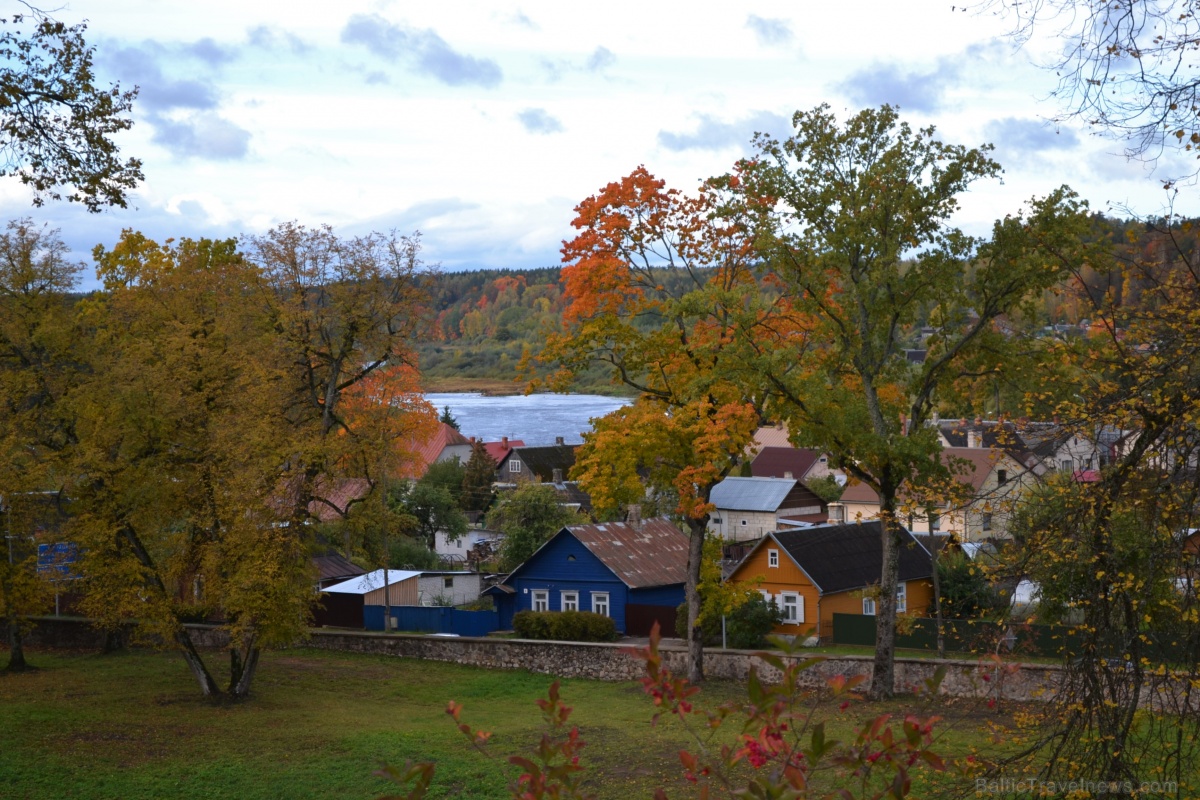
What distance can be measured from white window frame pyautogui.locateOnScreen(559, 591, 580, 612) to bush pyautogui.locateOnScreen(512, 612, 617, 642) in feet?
11.4

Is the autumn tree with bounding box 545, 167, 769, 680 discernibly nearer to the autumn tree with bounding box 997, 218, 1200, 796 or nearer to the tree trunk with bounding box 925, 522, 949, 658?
the tree trunk with bounding box 925, 522, 949, 658

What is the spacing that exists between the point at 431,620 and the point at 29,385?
55.0 ft

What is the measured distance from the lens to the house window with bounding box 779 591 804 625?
3522 cm

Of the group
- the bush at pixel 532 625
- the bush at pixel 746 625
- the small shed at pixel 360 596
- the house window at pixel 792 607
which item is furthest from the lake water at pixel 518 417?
Answer: the bush at pixel 746 625

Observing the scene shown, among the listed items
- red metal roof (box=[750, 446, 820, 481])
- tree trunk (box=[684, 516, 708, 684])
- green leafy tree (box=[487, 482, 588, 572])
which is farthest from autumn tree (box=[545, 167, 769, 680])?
red metal roof (box=[750, 446, 820, 481])

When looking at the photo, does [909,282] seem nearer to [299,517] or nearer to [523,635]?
[299,517]

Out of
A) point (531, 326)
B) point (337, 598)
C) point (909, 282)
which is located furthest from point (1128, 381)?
point (531, 326)

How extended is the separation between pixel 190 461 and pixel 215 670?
7.15 meters

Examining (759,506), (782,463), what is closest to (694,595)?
(759,506)

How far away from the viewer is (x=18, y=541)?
1048 inches

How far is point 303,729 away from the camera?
840 inches

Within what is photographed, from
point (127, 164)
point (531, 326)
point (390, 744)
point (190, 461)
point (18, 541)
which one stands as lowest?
point (390, 744)

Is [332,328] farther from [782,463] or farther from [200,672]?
[782,463]

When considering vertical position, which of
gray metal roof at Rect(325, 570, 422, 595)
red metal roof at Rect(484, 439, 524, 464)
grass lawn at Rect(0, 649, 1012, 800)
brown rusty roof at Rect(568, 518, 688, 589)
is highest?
red metal roof at Rect(484, 439, 524, 464)
